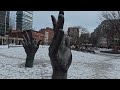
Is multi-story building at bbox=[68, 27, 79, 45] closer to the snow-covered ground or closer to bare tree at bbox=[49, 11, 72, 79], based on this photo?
the snow-covered ground

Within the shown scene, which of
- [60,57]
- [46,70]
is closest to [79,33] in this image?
[46,70]

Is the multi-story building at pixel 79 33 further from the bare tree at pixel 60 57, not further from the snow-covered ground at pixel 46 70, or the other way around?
the bare tree at pixel 60 57

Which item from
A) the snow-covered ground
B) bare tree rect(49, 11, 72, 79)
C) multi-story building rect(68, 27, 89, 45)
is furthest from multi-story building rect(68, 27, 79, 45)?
bare tree rect(49, 11, 72, 79)

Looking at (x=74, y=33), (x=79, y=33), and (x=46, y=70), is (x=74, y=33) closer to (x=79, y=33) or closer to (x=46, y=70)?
(x=79, y=33)

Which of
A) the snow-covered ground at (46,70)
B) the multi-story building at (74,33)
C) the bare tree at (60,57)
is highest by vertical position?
the multi-story building at (74,33)

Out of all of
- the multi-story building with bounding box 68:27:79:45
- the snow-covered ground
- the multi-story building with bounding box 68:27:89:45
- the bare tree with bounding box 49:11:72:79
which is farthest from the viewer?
the multi-story building with bounding box 68:27:89:45

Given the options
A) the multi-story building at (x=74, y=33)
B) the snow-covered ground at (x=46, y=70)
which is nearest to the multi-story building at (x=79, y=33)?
the multi-story building at (x=74, y=33)

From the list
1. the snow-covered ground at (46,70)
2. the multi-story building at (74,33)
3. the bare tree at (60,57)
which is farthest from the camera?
the multi-story building at (74,33)

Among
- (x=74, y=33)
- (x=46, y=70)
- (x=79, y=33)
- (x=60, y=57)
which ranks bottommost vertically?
(x=46, y=70)

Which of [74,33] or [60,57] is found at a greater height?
[74,33]
